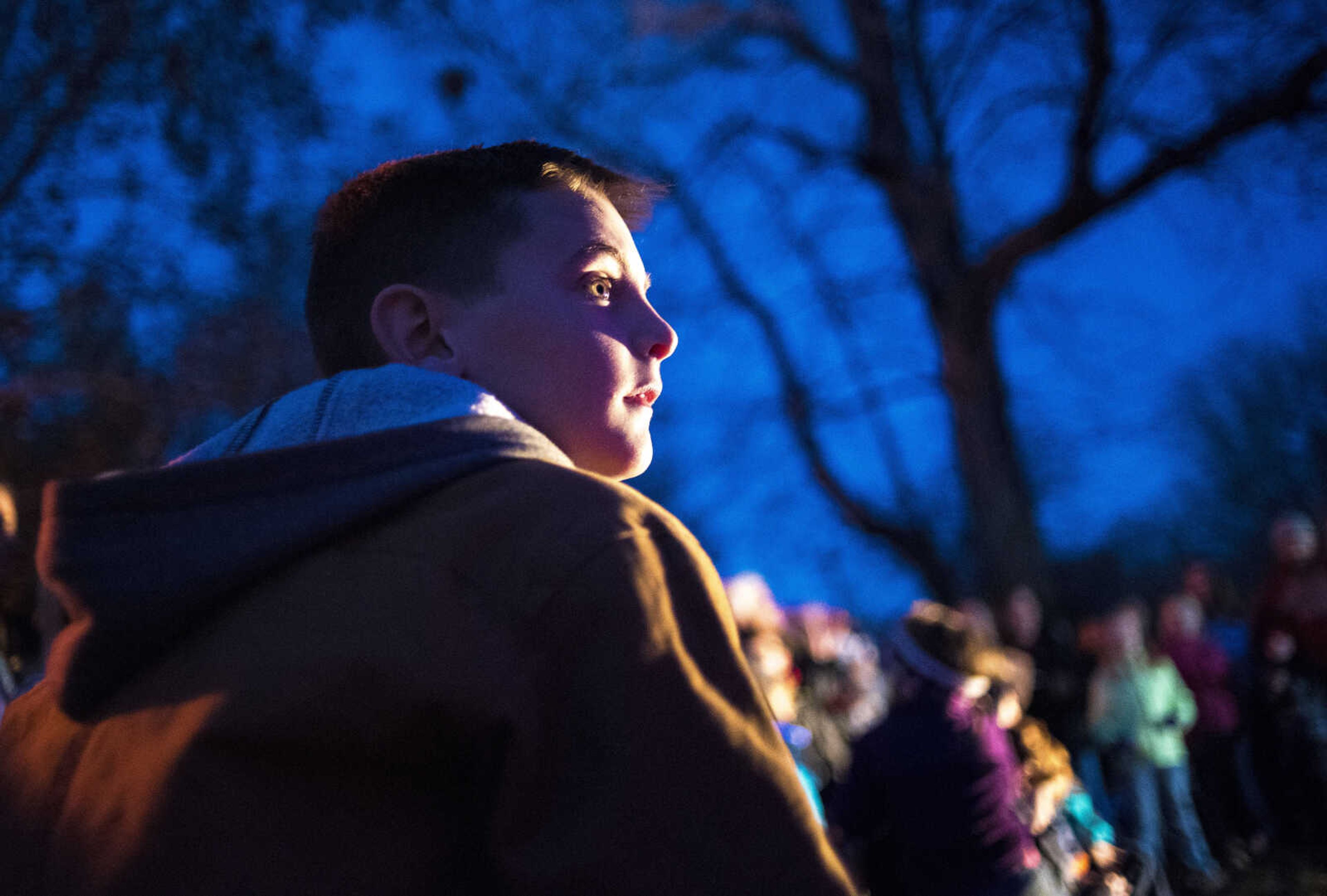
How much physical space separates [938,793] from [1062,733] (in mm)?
4966

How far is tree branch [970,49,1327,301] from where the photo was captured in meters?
7.79

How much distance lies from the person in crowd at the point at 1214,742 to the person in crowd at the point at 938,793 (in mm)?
4816

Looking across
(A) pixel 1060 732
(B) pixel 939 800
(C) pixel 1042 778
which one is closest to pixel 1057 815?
(C) pixel 1042 778

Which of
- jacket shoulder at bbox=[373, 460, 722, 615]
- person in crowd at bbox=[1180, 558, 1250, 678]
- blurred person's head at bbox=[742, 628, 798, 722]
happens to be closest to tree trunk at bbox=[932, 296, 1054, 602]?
person in crowd at bbox=[1180, 558, 1250, 678]

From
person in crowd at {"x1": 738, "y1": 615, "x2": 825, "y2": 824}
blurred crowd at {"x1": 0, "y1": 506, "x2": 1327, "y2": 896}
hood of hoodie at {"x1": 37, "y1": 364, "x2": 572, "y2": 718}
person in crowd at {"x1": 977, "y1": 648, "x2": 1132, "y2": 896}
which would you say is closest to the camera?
hood of hoodie at {"x1": 37, "y1": 364, "x2": 572, "y2": 718}

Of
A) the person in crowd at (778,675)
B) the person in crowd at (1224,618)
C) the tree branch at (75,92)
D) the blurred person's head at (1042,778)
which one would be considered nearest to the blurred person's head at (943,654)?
the blurred person's head at (1042,778)

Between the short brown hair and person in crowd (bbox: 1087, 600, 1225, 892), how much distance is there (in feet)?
23.4

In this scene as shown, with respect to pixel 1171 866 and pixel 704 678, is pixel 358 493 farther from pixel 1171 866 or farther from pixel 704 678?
pixel 1171 866

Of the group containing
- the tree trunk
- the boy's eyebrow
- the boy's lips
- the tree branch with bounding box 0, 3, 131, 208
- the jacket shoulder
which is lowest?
the jacket shoulder

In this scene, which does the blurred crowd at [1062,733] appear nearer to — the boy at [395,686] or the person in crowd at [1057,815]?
the person in crowd at [1057,815]

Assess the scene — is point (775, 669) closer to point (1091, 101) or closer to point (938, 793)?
point (938, 793)

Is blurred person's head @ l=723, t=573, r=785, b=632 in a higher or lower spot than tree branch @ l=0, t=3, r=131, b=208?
lower

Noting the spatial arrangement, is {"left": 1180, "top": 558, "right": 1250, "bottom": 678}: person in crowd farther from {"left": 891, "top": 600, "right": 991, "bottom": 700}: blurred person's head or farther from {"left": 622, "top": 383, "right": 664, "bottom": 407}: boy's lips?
{"left": 622, "top": 383, "right": 664, "bottom": 407}: boy's lips

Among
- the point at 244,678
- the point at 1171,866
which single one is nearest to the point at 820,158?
the point at 1171,866
